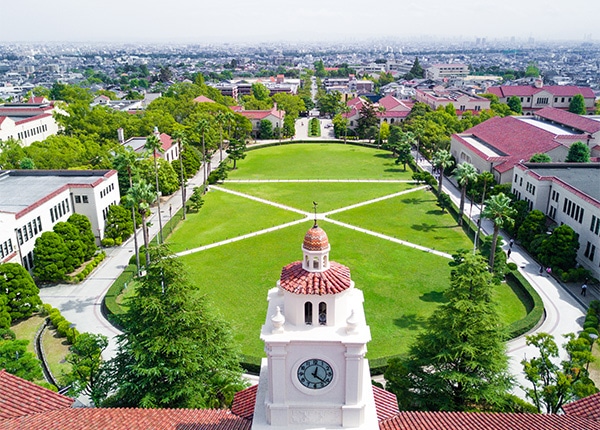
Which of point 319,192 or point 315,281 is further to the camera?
point 319,192

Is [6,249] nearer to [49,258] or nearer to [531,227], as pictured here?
[49,258]

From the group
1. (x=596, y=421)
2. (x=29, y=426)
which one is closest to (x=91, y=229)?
(x=29, y=426)

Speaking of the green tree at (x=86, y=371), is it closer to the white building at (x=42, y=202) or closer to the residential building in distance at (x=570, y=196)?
the white building at (x=42, y=202)

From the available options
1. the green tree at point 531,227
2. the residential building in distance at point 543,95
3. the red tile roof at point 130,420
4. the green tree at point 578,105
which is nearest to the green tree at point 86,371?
the red tile roof at point 130,420

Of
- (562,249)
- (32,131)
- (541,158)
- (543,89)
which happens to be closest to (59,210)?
(32,131)

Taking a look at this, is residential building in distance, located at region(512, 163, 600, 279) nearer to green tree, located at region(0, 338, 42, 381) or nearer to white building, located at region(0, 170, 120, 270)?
green tree, located at region(0, 338, 42, 381)
